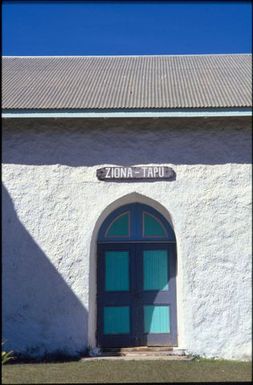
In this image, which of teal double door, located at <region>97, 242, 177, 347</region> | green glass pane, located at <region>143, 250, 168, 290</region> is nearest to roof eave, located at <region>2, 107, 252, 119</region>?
teal double door, located at <region>97, 242, 177, 347</region>

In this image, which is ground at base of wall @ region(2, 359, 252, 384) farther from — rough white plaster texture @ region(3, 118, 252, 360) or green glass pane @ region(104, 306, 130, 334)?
green glass pane @ region(104, 306, 130, 334)

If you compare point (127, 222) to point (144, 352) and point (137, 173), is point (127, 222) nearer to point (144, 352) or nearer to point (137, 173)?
point (137, 173)

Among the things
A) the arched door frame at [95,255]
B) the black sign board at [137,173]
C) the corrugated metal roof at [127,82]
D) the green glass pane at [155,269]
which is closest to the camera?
the arched door frame at [95,255]

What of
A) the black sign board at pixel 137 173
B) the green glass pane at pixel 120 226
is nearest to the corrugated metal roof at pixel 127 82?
the black sign board at pixel 137 173

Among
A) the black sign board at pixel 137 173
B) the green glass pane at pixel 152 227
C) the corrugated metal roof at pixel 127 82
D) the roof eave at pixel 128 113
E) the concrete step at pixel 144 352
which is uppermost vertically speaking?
the corrugated metal roof at pixel 127 82

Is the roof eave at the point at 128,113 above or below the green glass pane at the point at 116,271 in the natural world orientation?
above

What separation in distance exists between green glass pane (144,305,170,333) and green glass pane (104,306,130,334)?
13.3 inches

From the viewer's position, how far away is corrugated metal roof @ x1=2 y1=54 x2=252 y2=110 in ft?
27.4

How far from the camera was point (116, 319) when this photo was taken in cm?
846

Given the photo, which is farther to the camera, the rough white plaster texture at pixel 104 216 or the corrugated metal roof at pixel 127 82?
the corrugated metal roof at pixel 127 82

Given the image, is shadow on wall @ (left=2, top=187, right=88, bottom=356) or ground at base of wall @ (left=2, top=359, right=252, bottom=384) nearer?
ground at base of wall @ (left=2, top=359, right=252, bottom=384)

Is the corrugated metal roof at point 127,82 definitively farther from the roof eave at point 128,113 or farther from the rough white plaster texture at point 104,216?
the rough white plaster texture at point 104,216

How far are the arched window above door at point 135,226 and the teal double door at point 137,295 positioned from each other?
5.3 inches

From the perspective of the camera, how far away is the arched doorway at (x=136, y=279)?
8391mm
